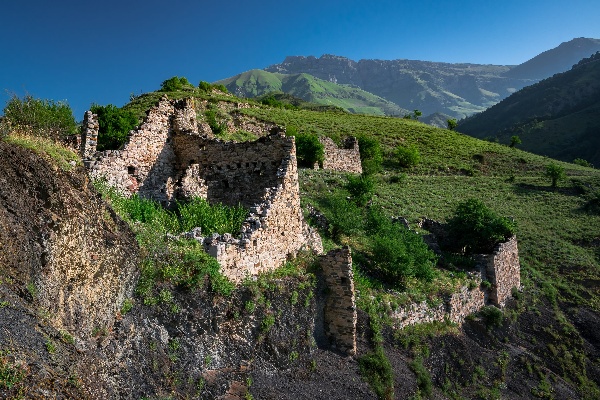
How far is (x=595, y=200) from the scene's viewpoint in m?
39.1

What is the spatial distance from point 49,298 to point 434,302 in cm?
1365

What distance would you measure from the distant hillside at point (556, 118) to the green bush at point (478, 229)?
102528 mm

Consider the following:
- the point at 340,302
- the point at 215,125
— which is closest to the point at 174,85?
the point at 215,125

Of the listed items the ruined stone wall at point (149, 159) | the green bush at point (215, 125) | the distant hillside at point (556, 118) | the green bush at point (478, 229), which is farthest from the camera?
the distant hillside at point (556, 118)

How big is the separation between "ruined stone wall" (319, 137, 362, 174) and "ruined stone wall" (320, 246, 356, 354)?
26875 millimetres

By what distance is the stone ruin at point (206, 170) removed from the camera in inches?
460

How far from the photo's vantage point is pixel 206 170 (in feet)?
46.2

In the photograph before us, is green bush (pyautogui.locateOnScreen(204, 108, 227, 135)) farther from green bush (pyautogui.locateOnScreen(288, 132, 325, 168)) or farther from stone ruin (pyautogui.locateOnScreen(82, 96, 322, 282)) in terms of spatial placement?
stone ruin (pyautogui.locateOnScreen(82, 96, 322, 282))

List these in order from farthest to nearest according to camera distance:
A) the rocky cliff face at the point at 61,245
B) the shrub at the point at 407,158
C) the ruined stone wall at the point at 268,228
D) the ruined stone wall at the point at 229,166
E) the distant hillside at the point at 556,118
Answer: the distant hillside at the point at 556,118
the shrub at the point at 407,158
the ruined stone wall at the point at 229,166
the ruined stone wall at the point at 268,228
the rocky cliff face at the point at 61,245

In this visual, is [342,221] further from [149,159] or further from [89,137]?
[89,137]

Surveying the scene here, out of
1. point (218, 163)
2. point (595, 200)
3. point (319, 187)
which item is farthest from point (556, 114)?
point (218, 163)

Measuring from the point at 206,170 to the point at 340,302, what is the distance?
615 centimetres

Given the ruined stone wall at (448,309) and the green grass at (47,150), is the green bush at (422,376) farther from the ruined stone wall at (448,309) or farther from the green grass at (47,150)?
the green grass at (47,150)

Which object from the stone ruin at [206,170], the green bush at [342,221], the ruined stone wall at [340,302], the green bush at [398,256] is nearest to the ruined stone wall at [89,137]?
the stone ruin at [206,170]
